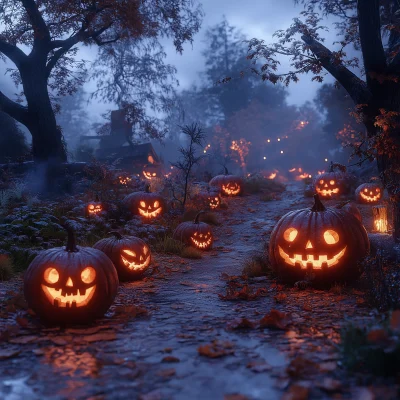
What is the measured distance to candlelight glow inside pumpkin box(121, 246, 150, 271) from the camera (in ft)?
20.9

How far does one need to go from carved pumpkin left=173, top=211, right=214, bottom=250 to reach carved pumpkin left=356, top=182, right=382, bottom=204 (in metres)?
6.60

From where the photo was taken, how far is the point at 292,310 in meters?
4.39

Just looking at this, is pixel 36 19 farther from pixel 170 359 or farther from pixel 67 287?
pixel 170 359

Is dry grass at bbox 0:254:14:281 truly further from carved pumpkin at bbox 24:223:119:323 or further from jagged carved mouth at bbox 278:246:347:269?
jagged carved mouth at bbox 278:246:347:269

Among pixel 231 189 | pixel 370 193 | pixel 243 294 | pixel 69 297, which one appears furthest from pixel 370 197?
pixel 69 297

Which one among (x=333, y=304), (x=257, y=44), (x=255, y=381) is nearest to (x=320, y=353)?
(x=255, y=381)

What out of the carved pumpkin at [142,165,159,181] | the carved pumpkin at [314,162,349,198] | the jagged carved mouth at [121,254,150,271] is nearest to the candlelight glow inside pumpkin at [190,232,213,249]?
the jagged carved mouth at [121,254,150,271]

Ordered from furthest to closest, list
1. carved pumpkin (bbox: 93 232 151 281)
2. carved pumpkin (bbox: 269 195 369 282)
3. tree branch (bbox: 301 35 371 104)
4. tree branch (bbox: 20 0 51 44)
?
1. tree branch (bbox: 20 0 51 44)
2. tree branch (bbox: 301 35 371 104)
3. carved pumpkin (bbox: 93 232 151 281)
4. carved pumpkin (bbox: 269 195 369 282)

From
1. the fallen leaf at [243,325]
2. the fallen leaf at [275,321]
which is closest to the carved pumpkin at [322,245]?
the fallen leaf at [275,321]

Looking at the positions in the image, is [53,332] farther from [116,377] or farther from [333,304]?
[333,304]

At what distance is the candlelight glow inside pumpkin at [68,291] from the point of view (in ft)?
13.6

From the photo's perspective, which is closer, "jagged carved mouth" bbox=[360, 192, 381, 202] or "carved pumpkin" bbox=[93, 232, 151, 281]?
"carved pumpkin" bbox=[93, 232, 151, 281]

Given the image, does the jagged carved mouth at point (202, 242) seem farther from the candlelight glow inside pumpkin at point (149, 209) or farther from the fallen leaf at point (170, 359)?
the fallen leaf at point (170, 359)

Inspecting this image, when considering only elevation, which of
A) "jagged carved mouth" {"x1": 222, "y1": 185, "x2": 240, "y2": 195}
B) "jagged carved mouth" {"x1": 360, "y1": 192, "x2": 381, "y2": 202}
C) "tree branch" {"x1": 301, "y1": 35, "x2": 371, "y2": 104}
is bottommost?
"jagged carved mouth" {"x1": 360, "y1": 192, "x2": 381, "y2": 202}
